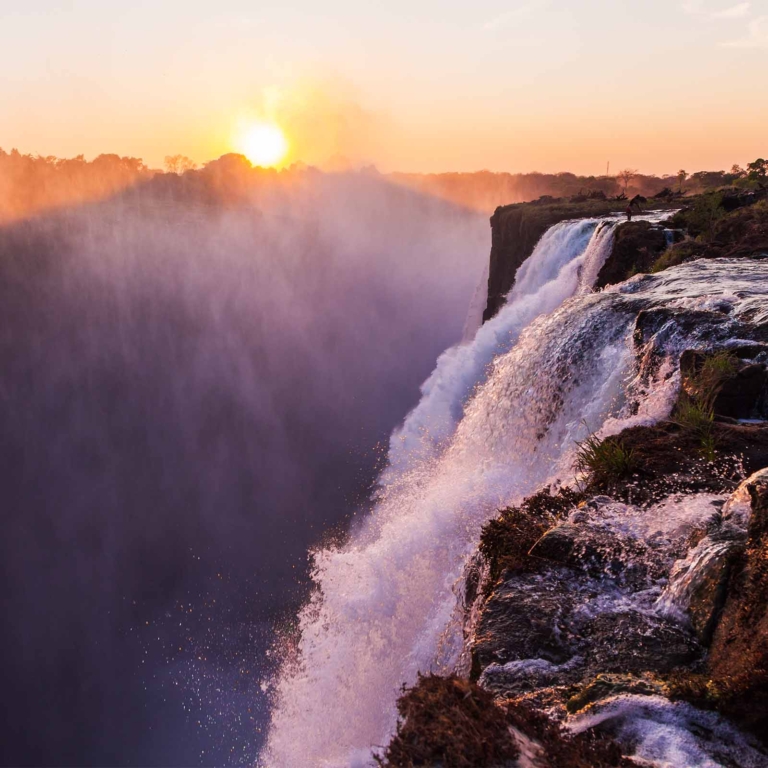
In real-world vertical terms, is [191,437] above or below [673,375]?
below

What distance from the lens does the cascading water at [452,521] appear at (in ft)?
20.9

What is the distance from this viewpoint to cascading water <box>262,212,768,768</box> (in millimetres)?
6375

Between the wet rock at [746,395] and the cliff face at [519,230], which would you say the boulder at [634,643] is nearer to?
the wet rock at [746,395]

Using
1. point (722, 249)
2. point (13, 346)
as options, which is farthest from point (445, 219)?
point (722, 249)

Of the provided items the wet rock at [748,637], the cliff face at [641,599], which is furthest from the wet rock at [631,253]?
the wet rock at [748,637]

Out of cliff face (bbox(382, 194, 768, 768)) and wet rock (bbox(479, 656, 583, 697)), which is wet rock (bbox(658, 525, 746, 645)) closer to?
cliff face (bbox(382, 194, 768, 768))

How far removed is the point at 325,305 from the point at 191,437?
131ft

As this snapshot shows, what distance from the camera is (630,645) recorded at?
12.3 ft

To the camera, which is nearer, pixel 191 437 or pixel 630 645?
pixel 630 645

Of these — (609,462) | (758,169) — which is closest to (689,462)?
(609,462)

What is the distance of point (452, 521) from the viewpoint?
325 inches

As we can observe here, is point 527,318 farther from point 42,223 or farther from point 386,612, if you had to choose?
point 42,223

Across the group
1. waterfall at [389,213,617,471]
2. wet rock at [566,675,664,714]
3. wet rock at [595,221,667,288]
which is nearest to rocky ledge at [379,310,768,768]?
wet rock at [566,675,664,714]

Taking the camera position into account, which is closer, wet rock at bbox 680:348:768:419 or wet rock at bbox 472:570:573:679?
wet rock at bbox 472:570:573:679
